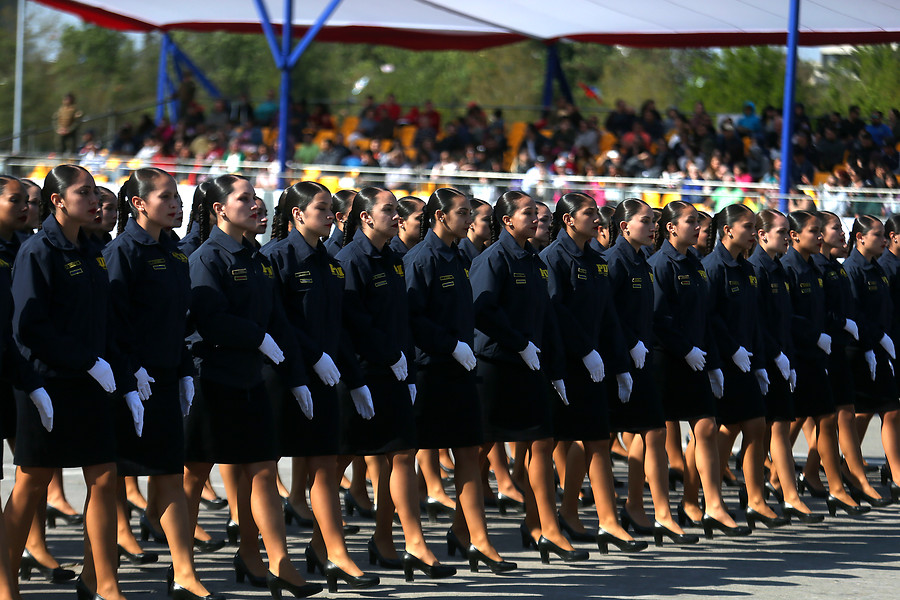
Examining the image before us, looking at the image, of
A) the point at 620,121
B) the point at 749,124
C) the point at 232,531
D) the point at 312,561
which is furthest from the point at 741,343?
the point at 620,121

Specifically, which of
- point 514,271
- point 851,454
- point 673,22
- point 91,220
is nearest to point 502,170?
point 673,22

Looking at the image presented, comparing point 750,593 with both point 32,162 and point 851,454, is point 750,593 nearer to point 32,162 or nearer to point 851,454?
point 851,454

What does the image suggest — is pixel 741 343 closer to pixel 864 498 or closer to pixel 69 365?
pixel 864 498

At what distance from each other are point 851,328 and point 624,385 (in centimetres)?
264

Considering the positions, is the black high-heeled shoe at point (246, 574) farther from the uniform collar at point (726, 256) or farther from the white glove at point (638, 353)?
the uniform collar at point (726, 256)

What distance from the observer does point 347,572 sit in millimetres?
6559

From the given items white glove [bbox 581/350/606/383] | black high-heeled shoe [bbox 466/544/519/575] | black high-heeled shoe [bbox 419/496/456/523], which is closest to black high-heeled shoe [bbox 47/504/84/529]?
black high-heeled shoe [bbox 419/496/456/523]

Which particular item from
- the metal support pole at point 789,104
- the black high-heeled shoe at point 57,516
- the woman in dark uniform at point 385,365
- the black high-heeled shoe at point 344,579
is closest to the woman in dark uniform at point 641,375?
the woman in dark uniform at point 385,365

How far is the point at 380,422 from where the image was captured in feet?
22.5

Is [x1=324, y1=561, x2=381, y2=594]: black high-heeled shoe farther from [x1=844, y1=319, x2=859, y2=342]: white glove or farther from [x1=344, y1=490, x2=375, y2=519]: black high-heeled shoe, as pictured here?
[x1=844, y1=319, x2=859, y2=342]: white glove

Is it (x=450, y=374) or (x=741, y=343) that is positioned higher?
(x=741, y=343)

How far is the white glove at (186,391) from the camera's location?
20.1 ft

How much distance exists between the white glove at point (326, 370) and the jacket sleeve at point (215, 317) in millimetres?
347

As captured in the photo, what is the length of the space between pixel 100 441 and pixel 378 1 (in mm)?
19205
